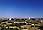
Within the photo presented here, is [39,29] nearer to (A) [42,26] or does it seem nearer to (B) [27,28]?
(A) [42,26]

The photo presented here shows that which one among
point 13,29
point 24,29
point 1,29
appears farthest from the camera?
point 1,29

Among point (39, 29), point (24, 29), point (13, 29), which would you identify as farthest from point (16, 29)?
point (39, 29)

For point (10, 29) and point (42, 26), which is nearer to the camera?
point (42, 26)

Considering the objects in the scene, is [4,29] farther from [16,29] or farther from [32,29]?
[32,29]

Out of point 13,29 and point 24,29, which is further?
point 13,29

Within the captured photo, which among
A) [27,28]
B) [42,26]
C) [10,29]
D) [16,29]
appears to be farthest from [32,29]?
[10,29]

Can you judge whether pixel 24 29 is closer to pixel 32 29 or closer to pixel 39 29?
pixel 32 29

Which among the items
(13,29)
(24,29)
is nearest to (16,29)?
(13,29)

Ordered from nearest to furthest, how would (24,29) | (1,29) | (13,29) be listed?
(24,29) → (13,29) → (1,29)
